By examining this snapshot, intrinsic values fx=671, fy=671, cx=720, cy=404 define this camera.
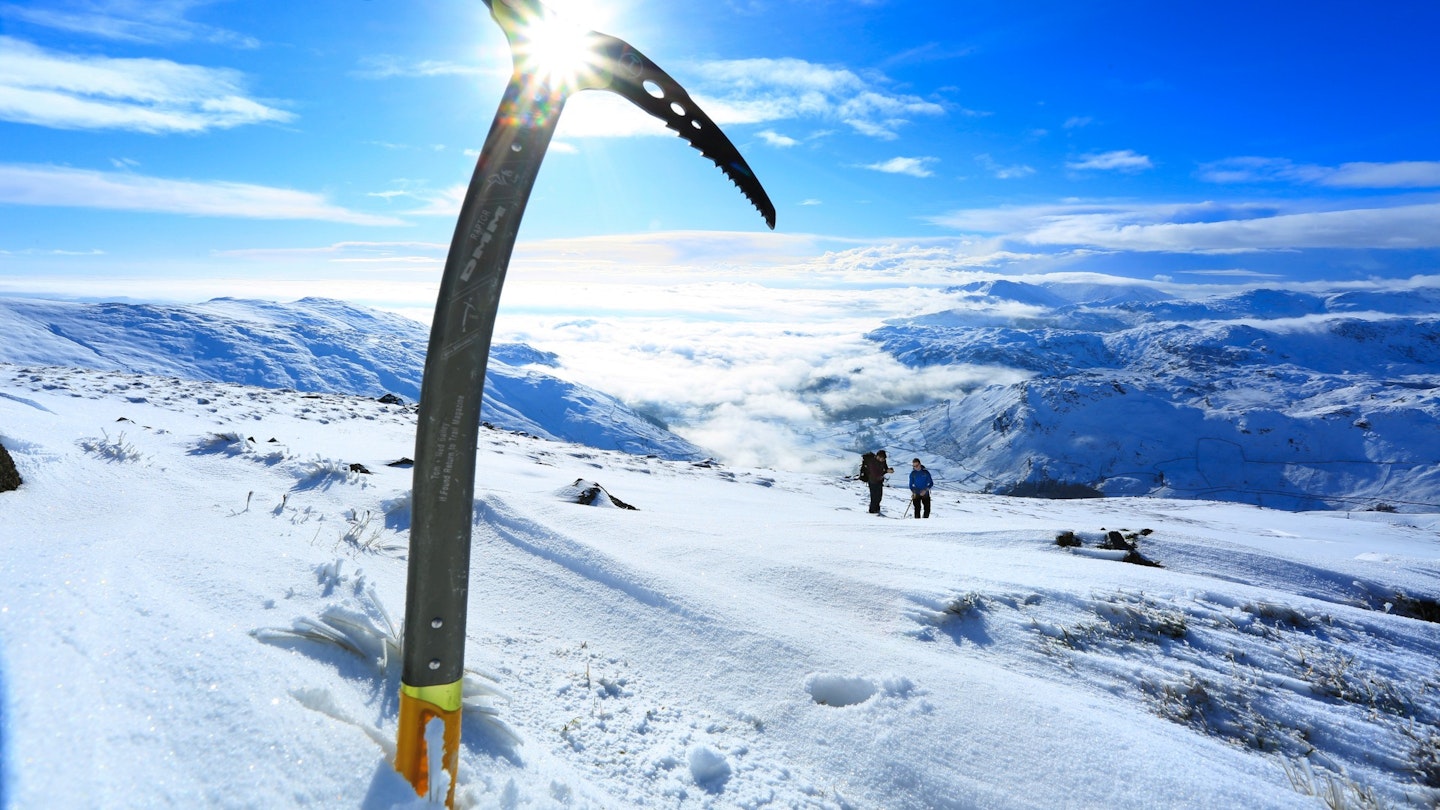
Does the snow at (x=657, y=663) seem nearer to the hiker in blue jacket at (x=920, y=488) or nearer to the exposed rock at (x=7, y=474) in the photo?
the exposed rock at (x=7, y=474)

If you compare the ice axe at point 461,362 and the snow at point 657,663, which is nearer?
the ice axe at point 461,362

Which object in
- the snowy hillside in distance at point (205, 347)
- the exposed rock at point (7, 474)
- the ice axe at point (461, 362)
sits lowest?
the snowy hillside in distance at point (205, 347)

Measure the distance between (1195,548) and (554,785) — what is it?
8066mm

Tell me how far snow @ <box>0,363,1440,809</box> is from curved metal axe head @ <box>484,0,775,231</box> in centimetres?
208

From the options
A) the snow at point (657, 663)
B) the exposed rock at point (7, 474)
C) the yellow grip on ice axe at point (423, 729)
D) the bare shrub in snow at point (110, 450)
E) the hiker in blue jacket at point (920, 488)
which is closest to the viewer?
the yellow grip on ice axe at point (423, 729)

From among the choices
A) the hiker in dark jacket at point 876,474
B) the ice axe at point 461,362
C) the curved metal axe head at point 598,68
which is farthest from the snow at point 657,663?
the hiker in dark jacket at point 876,474

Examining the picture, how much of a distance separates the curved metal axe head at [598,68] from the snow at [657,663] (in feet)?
6.83

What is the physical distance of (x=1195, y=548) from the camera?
773 centimetres

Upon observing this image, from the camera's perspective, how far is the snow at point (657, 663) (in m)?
2.01

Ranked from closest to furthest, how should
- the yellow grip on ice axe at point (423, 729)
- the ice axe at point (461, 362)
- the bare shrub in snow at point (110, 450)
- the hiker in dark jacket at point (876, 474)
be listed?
the ice axe at point (461, 362), the yellow grip on ice axe at point (423, 729), the bare shrub in snow at point (110, 450), the hiker in dark jacket at point (876, 474)

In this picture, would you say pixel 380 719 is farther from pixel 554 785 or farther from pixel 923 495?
pixel 923 495

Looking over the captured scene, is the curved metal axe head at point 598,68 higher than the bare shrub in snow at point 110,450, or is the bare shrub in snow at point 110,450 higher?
the curved metal axe head at point 598,68

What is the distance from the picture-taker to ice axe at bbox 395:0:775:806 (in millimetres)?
1743

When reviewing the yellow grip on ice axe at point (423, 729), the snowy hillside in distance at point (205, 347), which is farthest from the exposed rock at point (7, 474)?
the snowy hillside in distance at point (205, 347)
